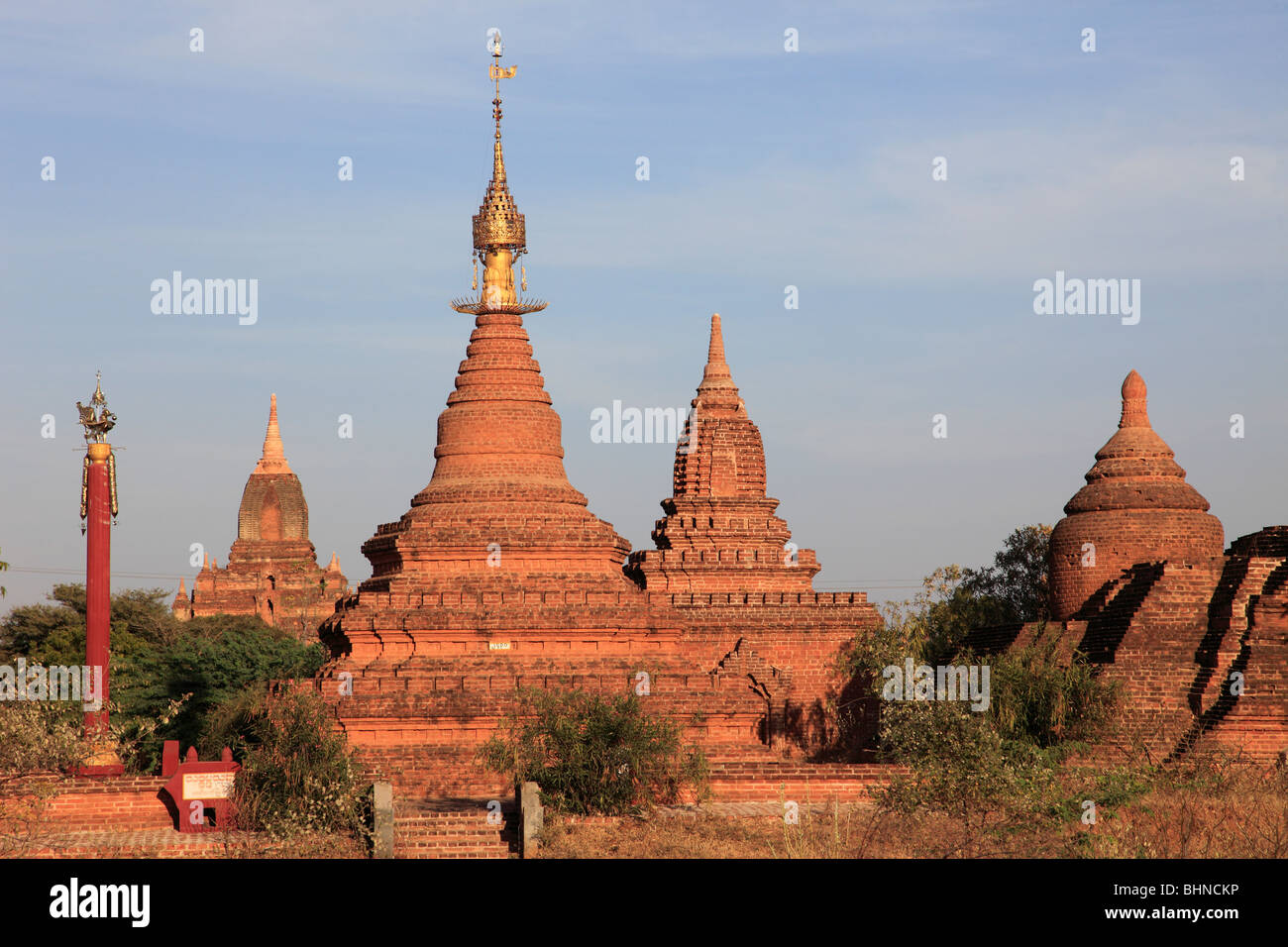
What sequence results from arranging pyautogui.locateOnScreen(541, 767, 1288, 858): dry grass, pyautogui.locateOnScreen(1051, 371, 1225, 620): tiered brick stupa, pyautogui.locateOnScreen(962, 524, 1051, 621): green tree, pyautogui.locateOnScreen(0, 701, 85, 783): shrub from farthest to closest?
pyautogui.locateOnScreen(962, 524, 1051, 621): green tree, pyautogui.locateOnScreen(1051, 371, 1225, 620): tiered brick stupa, pyautogui.locateOnScreen(0, 701, 85, 783): shrub, pyautogui.locateOnScreen(541, 767, 1288, 858): dry grass

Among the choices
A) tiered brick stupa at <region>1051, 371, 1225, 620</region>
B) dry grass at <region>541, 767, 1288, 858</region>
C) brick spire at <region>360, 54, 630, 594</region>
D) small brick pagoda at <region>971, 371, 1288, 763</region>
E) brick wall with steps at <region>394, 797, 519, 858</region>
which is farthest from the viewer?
tiered brick stupa at <region>1051, 371, 1225, 620</region>

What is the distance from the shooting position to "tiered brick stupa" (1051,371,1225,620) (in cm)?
4428

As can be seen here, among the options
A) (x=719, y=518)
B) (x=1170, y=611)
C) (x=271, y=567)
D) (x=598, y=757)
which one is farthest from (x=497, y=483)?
Answer: (x=271, y=567)

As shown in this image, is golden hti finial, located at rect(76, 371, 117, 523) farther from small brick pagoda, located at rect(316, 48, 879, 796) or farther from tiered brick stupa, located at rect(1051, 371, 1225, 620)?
tiered brick stupa, located at rect(1051, 371, 1225, 620)

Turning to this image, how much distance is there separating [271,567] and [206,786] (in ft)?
215

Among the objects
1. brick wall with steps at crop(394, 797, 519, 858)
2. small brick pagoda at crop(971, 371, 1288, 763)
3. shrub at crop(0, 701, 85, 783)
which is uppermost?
small brick pagoda at crop(971, 371, 1288, 763)

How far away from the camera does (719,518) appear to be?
48781mm

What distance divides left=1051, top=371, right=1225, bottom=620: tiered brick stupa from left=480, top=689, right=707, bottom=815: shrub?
1654cm

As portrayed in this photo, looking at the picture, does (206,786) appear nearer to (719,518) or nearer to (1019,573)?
(719,518)

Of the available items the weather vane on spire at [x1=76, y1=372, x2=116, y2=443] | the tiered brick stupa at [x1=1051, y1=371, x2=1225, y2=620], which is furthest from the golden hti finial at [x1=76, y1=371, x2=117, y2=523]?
the tiered brick stupa at [x1=1051, y1=371, x2=1225, y2=620]

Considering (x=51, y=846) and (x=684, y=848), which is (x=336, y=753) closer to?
(x=51, y=846)

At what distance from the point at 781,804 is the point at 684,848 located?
20.7 ft

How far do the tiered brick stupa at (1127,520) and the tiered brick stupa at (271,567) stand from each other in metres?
53.1
